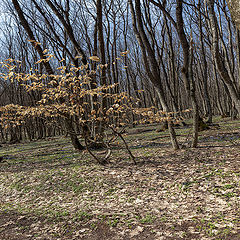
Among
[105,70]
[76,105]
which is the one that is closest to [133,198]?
[76,105]

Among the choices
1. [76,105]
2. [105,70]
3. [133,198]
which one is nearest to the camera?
[133,198]

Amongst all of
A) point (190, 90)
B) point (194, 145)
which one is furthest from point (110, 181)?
point (190, 90)

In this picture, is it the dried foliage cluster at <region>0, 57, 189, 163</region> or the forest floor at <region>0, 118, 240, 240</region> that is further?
the dried foliage cluster at <region>0, 57, 189, 163</region>

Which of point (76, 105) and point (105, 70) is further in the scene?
point (105, 70)

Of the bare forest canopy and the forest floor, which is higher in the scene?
the bare forest canopy

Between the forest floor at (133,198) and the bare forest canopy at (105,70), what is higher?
the bare forest canopy at (105,70)

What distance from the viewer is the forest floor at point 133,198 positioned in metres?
3.13

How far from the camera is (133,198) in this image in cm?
430

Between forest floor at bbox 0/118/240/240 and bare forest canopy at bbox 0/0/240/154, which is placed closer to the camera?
forest floor at bbox 0/118/240/240

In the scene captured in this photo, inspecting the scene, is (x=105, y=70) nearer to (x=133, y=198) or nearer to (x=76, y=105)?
(x=76, y=105)

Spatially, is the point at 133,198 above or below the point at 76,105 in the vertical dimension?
below

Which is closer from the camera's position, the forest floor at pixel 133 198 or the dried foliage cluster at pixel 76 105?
the forest floor at pixel 133 198

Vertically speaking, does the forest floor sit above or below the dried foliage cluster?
below

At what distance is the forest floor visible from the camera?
10.3 ft
